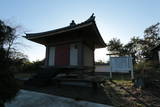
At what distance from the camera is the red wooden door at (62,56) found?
739 centimetres

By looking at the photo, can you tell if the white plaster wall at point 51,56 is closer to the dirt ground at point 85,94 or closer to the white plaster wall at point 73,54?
the white plaster wall at point 73,54

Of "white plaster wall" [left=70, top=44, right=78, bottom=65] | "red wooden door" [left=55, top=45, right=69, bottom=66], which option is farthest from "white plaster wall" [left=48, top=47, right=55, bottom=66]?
"white plaster wall" [left=70, top=44, right=78, bottom=65]

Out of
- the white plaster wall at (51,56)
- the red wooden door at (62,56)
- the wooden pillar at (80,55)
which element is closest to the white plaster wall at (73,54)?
the red wooden door at (62,56)

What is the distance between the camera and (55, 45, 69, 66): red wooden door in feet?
24.3

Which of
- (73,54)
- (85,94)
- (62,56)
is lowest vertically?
(85,94)

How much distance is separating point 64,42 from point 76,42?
896mm

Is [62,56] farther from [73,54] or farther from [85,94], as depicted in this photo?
[85,94]

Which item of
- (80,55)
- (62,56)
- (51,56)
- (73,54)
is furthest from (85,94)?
(51,56)

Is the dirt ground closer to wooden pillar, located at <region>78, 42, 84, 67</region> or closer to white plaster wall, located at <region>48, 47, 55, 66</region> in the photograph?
wooden pillar, located at <region>78, 42, 84, 67</region>

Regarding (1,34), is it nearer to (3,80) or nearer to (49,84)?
(3,80)

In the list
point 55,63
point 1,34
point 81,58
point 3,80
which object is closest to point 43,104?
point 3,80

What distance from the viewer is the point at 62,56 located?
755 cm

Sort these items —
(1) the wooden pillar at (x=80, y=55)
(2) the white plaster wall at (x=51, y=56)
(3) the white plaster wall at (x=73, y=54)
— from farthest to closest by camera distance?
(2) the white plaster wall at (x=51, y=56), (3) the white plaster wall at (x=73, y=54), (1) the wooden pillar at (x=80, y=55)

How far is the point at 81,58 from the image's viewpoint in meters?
6.66
